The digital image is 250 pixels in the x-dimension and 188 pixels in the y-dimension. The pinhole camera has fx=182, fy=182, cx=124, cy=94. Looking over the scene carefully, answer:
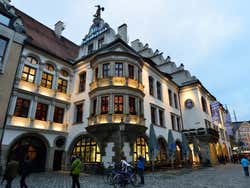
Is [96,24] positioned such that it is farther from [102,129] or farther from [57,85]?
[102,129]

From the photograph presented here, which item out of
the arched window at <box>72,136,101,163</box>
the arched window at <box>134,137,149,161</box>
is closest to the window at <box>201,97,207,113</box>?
the arched window at <box>134,137,149,161</box>

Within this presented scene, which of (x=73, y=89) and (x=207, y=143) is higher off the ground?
(x=73, y=89)

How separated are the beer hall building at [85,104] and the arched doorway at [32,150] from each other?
8 centimetres

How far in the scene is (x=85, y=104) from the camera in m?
21.0

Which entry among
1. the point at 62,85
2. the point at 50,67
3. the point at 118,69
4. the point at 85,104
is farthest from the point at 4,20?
the point at 118,69

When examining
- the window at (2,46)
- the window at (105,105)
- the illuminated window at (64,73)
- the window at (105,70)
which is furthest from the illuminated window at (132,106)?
the window at (2,46)

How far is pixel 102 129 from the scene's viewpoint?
56.3 ft

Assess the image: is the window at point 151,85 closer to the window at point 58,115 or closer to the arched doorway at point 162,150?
the arched doorway at point 162,150

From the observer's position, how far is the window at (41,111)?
1950cm

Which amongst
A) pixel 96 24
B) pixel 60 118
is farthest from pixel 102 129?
pixel 96 24

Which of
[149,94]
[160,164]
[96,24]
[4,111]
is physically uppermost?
[96,24]

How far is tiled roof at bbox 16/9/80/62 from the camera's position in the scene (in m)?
22.4

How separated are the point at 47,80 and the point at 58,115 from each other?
4.29 m

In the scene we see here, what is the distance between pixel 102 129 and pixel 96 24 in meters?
16.6
